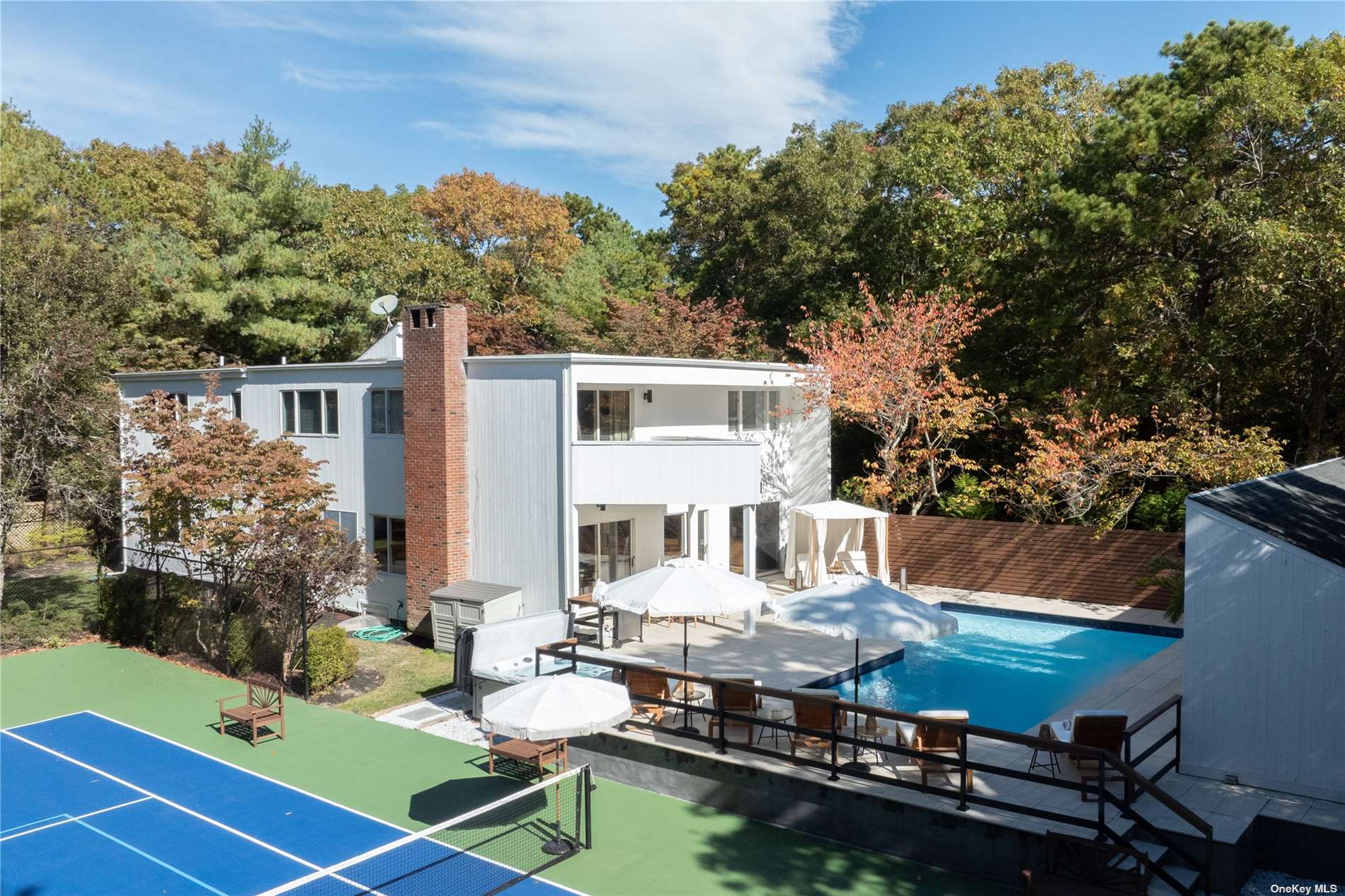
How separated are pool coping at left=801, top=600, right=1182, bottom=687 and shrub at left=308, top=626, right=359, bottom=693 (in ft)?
28.4

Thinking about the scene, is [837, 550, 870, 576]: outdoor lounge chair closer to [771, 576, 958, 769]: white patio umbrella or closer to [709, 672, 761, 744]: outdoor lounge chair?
[771, 576, 958, 769]: white patio umbrella

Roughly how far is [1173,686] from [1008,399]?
43.0 ft

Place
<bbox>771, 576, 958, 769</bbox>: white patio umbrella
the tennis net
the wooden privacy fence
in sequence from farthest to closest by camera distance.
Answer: the wooden privacy fence → <bbox>771, 576, 958, 769</bbox>: white patio umbrella → the tennis net

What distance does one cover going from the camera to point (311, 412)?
24828mm

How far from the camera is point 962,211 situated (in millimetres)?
28734

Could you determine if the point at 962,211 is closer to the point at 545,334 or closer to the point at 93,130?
the point at 545,334

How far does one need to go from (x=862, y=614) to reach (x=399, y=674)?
33.9 ft

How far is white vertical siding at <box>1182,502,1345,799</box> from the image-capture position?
11.1m

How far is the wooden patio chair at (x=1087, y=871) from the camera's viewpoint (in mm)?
9180

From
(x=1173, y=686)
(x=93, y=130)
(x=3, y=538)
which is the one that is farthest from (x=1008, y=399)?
(x=93, y=130)

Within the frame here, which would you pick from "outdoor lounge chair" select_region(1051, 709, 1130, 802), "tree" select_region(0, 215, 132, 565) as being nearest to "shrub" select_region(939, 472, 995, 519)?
"outdoor lounge chair" select_region(1051, 709, 1130, 802)

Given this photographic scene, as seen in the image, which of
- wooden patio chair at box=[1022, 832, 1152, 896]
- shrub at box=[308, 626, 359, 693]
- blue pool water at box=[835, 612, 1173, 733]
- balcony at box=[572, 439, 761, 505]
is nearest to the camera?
wooden patio chair at box=[1022, 832, 1152, 896]

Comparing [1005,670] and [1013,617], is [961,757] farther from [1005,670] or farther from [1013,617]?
[1013,617]

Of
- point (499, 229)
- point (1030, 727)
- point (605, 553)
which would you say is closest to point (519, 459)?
point (605, 553)
